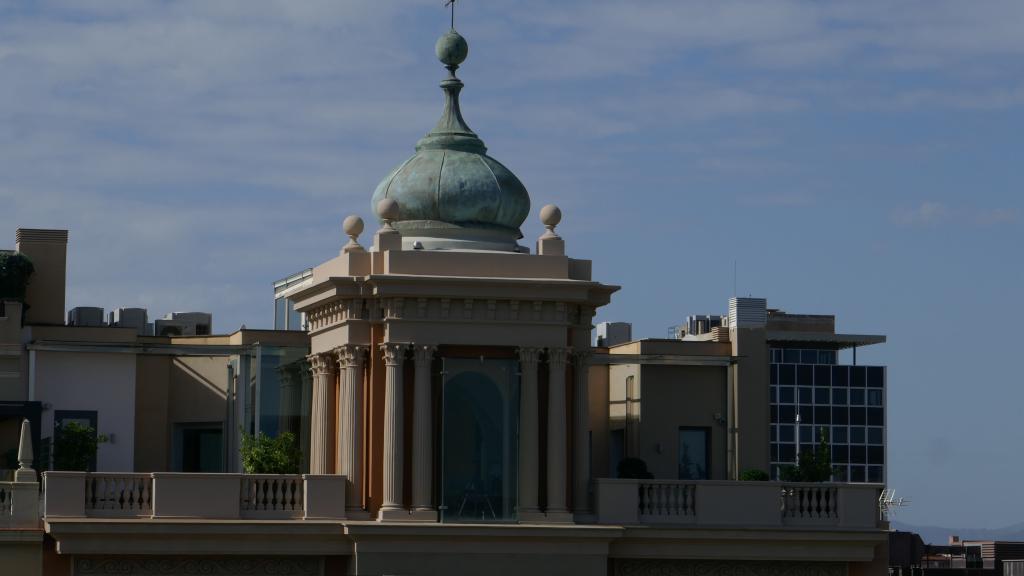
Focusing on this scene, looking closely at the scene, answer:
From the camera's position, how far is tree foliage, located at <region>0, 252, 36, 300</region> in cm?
5488

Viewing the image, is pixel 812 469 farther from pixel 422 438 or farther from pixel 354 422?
pixel 354 422

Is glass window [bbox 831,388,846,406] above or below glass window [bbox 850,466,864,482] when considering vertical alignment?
above

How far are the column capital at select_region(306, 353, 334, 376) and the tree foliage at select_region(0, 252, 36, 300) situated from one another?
1058 centimetres

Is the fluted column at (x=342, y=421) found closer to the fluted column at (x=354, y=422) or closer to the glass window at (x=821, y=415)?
the fluted column at (x=354, y=422)

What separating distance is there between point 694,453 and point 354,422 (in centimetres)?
1291

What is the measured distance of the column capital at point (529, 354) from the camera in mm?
45594

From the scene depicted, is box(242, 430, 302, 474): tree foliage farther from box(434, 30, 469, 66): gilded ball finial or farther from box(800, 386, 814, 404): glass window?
box(800, 386, 814, 404): glass window

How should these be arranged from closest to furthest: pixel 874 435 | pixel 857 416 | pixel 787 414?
pixel 787 414
pixel 857 416
pixel 874 435

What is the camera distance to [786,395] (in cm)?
9388

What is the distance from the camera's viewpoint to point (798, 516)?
47.0 m

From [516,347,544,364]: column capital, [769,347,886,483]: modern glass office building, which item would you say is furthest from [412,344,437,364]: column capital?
[769,347,886,483]: modern glass office building

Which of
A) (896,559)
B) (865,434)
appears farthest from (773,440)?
(896,559)

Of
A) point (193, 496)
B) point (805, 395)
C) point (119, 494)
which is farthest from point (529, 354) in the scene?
point (805, 395)

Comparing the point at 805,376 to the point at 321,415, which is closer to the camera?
the point at 321,415
